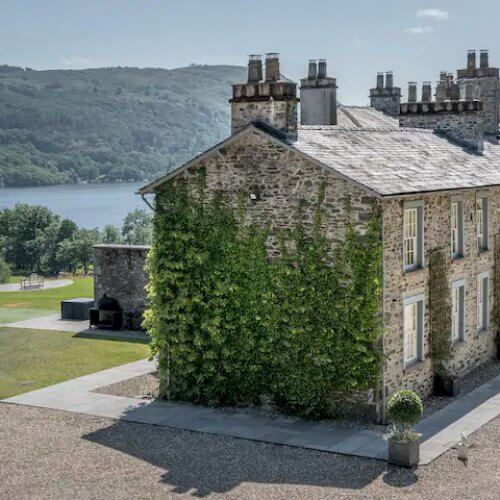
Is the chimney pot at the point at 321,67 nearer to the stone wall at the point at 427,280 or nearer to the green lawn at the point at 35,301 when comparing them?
the stone wall at the point at 427,280

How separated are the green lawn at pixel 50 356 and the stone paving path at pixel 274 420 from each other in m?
1.10

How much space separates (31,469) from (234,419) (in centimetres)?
500

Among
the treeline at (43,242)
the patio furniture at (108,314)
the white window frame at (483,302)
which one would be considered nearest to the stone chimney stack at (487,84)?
the white window frame at (483,302)

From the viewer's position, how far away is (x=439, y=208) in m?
21.9

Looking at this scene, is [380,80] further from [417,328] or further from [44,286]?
[417,328]

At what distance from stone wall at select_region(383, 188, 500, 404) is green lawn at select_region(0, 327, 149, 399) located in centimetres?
940

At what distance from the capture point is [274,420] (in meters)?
19.4

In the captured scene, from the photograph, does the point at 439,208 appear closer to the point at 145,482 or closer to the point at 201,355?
the point at 201,355

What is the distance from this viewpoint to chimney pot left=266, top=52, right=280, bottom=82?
2073 centimetres

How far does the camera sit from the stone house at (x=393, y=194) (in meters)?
19.2

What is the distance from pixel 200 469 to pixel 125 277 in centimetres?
1520

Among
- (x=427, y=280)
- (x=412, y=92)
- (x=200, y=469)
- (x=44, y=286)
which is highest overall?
(x=412, y=92)

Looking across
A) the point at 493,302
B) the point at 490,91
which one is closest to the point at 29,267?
the point at 490,91

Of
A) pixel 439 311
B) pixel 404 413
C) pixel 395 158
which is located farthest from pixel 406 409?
pixel 395 158
